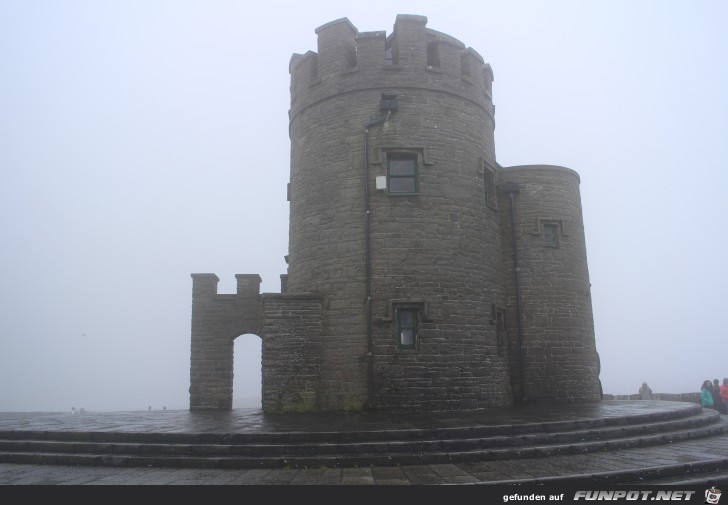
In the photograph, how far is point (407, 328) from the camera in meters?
14.4

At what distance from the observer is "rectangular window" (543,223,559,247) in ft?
59.0

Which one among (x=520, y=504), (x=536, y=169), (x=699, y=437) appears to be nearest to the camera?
(x=520, y=504)

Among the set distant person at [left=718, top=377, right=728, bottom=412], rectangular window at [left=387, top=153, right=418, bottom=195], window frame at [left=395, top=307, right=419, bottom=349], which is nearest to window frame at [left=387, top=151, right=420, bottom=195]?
rectangular window at [left=387, top=153, right=418, bottom=195]

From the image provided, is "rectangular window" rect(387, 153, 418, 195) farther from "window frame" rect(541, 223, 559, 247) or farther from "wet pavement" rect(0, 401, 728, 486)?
"wet pavement" rect(0, 401, 728, 486)

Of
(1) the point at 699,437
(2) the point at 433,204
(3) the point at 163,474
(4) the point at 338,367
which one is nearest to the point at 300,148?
(2) the point at 433,204

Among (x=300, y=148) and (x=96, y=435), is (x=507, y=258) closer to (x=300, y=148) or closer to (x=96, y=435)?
(x=300, y=148)

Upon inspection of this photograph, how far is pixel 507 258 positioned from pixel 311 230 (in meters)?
6.20

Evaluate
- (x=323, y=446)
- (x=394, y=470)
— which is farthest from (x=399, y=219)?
(x=394, y=470)

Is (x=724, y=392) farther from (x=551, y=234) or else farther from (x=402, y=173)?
(x=402, y=173)

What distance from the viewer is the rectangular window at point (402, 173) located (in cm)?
1530

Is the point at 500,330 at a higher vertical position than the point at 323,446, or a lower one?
higher

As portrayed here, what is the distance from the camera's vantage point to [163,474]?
830 centimetres

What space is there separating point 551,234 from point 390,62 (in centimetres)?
730

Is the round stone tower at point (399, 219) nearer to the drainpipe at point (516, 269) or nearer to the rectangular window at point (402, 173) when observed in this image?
the rectangular window at point (402, 173)
